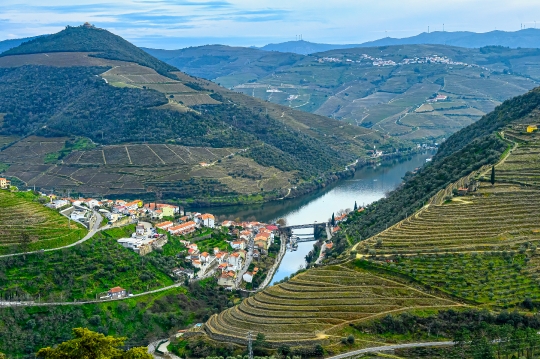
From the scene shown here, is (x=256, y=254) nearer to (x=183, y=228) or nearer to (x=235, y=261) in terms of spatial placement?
(x=235, y=261)

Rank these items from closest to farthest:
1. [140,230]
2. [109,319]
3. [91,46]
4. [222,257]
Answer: [109,319] < [140,230] < [222,257] < [91,46]

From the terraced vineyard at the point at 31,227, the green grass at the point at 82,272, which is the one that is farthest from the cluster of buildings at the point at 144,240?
the terraced vineyard at the point at 31,227

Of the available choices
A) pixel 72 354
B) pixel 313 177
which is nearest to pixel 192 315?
pixel 72 354

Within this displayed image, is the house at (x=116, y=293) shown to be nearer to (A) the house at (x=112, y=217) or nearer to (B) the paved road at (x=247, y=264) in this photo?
(B) the paved road at (x=247, y=264)

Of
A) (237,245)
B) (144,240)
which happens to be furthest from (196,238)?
(144,240)

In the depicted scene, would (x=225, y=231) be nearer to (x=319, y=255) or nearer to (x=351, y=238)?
(x=319, y=255)

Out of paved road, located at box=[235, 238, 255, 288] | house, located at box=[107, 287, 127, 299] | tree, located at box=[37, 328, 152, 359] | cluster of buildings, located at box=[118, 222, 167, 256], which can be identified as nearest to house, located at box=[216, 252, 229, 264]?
paved road, located at box=[235, 238, 255, 288]
